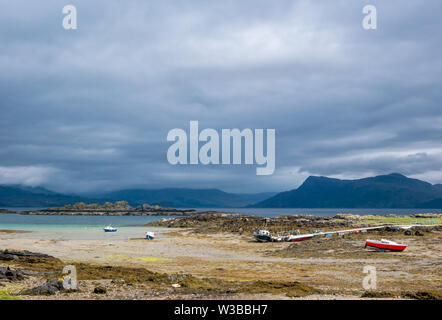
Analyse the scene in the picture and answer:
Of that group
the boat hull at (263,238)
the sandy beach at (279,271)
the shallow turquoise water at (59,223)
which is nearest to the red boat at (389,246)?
the sandy beach at (279,271)

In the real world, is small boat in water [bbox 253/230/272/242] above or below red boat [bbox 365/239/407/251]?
below

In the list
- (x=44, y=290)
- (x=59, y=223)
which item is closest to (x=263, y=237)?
(x=44, y=290)

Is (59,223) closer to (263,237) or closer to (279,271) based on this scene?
(263,237)

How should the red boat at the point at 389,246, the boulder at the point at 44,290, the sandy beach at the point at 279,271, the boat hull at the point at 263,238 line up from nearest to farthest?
the boulder at the point at 44,290 < the sandy beach at the point at 279,271 < the red boat at the point at 389,246 < the boat hull at the point at 263,238

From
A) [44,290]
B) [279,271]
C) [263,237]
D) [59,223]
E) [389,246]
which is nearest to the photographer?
[44,290]

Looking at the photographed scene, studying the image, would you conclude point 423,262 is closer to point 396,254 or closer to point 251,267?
point 396,254

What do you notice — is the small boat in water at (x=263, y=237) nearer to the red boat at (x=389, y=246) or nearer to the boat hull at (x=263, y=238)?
the boat hull at (x=263, y=238)

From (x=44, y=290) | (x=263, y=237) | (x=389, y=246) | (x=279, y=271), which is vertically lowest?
(x=263, y=237)

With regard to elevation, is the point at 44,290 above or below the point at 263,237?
above

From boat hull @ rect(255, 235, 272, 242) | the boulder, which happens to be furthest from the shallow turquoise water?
the boulder

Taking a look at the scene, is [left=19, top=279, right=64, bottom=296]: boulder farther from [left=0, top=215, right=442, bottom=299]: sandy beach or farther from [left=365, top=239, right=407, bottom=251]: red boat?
[left=365, top=239, right=407, bottom=251]: red boat

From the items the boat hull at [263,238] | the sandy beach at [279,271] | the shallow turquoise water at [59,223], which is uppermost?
the sandy beach at [279,271]

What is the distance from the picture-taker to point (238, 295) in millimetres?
17844
